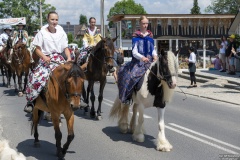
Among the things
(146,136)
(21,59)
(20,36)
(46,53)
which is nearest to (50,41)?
(46,53)

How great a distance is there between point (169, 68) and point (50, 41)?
221 centimetres

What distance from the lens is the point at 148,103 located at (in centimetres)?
783

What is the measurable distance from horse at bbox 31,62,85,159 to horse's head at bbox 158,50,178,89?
174cm

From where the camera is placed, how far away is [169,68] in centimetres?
714

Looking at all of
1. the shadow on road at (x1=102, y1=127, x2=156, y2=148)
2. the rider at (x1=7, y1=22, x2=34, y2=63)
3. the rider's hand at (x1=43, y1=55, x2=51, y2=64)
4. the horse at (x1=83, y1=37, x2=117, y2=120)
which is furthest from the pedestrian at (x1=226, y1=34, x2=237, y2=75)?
the rider's hand at (x1=43, y1=55, x2=51, y2=64)

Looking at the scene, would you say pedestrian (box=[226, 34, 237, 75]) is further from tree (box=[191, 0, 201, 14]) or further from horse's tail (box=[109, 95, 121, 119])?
tree (box=[191, 0, 201, 14])

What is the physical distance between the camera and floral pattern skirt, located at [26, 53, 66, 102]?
7078 mm

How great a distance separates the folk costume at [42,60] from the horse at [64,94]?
6.8 inches

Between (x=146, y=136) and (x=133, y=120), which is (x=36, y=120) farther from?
(x=146, y=136)

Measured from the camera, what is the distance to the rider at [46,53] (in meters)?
7.13

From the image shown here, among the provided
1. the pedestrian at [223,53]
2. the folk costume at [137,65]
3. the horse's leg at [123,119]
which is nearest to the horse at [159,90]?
the folk costume at [137,65]

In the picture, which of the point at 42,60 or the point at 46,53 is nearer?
→ the point at 42,60

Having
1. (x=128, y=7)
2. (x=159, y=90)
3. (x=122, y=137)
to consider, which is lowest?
(x=122, y=137)

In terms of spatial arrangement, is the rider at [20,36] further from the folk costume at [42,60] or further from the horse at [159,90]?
the horse at [159,90]
